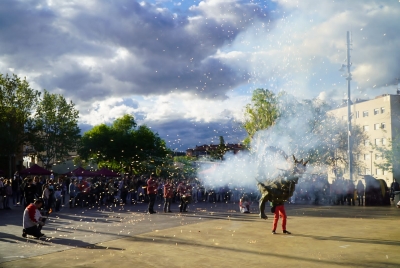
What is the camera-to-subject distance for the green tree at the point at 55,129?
45.2 metres

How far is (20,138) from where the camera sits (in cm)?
4206

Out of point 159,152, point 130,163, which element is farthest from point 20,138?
point 159,152

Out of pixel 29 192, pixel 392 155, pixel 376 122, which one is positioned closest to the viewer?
pixel 29 192

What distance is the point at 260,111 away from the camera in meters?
35.8

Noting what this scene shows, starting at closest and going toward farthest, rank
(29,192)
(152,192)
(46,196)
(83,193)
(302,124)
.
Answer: (29,192)
(152,192)
(46,196)
(302,124)
(83,193)

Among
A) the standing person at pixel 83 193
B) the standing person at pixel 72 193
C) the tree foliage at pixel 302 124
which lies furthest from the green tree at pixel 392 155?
the standing person at pixel 72 193

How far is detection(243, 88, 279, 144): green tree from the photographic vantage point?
3122cm

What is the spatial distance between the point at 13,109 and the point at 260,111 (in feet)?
85.3

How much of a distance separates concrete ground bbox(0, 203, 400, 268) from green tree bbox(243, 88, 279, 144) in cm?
1635

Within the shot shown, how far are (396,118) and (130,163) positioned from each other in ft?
128

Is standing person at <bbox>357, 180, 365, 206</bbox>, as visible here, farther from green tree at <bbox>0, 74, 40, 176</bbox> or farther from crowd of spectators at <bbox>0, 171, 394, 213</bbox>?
green tree at <bbox>0, 74, 40, 176</bbox>

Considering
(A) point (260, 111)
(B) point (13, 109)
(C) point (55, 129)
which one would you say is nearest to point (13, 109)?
(B) point (13, 109)

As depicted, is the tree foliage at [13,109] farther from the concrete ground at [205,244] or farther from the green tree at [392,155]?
the green tree at [392,155]

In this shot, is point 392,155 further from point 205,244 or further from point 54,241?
point 54,241
